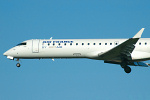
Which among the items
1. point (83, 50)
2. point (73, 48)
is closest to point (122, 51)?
point (83, 50)

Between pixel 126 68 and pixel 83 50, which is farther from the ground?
pixel 83 50

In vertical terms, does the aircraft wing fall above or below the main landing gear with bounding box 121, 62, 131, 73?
above

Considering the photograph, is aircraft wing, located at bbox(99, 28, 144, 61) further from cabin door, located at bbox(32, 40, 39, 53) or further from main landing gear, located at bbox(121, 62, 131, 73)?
cabin door, located at bbox(32, 40, 39, 53)

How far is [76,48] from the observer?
52.5 m

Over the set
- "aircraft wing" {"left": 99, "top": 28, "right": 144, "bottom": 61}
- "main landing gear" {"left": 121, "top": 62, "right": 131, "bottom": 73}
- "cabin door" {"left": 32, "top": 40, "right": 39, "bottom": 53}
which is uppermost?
"cabin door" {"left": 32, "top": 40, "right": 39, "bottom": 53}

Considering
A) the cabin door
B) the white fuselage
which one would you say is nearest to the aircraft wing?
the white fuselage

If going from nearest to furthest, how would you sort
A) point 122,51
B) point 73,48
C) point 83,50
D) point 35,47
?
point 122,51 < point 83,50 < point 73,48 < point 35,47

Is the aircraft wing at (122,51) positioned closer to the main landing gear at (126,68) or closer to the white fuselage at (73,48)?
the white fuselage at (73,48)

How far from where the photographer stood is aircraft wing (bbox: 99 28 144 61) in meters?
48.0

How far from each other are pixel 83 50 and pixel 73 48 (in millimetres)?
1216

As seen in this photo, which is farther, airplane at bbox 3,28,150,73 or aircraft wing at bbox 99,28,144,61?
airplane at bbox 3,28,150,73

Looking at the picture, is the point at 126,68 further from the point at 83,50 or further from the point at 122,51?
the point at 83,50

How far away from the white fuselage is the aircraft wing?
1.08m

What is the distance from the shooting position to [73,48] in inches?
2068
